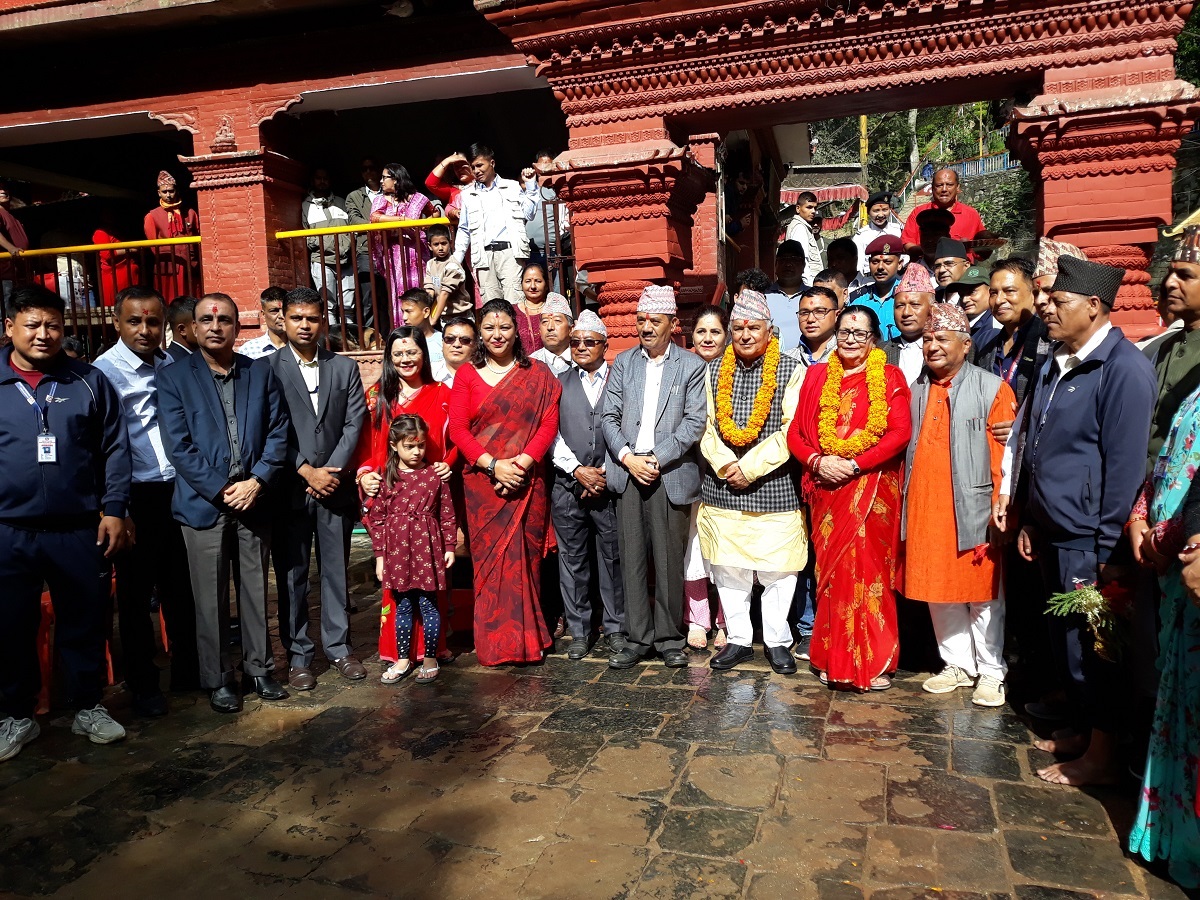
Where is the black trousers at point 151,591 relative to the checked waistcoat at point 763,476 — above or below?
below

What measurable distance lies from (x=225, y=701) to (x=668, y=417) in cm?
270

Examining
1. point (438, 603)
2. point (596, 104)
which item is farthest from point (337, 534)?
point (596, 104)

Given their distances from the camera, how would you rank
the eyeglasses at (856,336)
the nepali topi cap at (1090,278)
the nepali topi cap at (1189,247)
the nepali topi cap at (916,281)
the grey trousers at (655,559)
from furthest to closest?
1. the nepali topi cap at (916,281)
2. the grey trousers at (655,559)
3. the eyeglasses at (856,336)
4. the nepali topi cap at (1090,278)
5. the nepali topi cap at (1189,247)

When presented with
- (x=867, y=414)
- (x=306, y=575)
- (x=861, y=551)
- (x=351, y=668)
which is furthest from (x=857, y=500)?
(x=306, y=575)

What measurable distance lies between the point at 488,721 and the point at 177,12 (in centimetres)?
695

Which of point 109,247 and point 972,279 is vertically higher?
point 109,247

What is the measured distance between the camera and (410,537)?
15.5ft

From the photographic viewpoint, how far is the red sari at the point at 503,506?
192 inches

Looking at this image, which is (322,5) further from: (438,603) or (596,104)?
(438,603)

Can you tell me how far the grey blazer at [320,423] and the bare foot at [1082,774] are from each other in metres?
3.68

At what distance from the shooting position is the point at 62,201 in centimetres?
1290

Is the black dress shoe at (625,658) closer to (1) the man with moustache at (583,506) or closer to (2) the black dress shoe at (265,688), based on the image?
(1) the man with moustache at (583,506)

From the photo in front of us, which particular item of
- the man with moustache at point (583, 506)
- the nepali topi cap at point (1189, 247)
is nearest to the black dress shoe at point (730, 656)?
the man with moustache at point (583, 506)

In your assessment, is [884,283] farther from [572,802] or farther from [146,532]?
[146,532]
